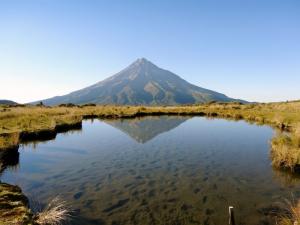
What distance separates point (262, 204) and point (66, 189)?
31.1 ft

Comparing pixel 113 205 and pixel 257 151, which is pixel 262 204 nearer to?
pixel 113 205

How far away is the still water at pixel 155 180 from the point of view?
12047 millimetres

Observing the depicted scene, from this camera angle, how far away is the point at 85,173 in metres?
17.8

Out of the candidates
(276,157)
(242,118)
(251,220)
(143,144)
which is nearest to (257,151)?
(276,157)

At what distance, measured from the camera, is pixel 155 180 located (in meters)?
16.4

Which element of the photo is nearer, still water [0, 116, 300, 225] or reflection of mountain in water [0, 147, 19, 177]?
still water [0, 116, 300, 225]

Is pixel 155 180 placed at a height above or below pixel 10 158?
below

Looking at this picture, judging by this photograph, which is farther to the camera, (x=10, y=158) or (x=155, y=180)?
(x=10, y=158)

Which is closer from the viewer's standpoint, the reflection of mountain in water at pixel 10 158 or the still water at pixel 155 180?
the still water at pixel 155 180

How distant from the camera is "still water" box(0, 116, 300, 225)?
Result: 474 inches

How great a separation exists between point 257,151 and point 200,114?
3914 centimetres

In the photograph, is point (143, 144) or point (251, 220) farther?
point (143, 144)

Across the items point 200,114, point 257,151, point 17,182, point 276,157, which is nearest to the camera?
point 17,182

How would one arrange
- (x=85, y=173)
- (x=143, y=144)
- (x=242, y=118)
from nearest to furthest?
1. (x=85, y=173)
2. (x=143, y=144)
3. (x=242, y=118)
